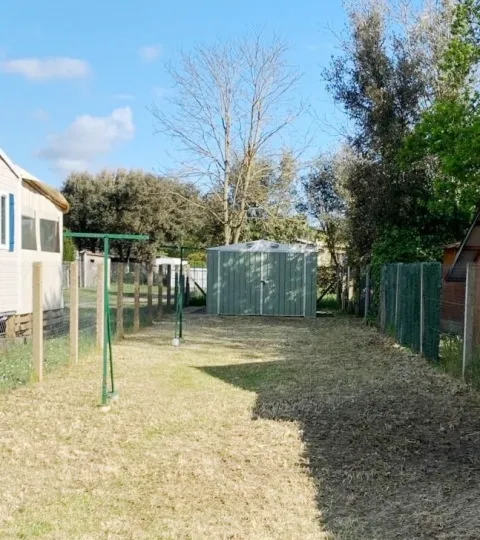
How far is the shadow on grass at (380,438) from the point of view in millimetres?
3547

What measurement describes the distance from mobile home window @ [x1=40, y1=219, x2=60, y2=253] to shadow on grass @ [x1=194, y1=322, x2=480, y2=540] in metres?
6.41

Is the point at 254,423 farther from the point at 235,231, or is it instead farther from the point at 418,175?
the point at 235,231

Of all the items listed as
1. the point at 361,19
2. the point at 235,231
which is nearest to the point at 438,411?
the point at 361,19

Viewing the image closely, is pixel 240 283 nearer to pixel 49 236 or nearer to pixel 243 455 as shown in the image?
pixel 49 236

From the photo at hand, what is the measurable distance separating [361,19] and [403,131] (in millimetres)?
3630

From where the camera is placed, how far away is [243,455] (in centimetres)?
471

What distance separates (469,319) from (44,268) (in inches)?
324

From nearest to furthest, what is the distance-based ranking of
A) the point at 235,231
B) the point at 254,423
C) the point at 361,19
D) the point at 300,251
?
the point at 254,423 → the point at 361,19 → the point at 300,251 → the point at 235,231

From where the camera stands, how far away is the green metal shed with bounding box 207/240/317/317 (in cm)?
1944

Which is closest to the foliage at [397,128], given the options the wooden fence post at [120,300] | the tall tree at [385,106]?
the tall tree at [385,106]

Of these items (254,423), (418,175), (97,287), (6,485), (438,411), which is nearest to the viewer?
(6,485)

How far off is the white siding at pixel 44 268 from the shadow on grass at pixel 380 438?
192 inches

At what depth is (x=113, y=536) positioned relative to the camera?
3.27 metres

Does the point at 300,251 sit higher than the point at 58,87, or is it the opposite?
the point at 58,87
